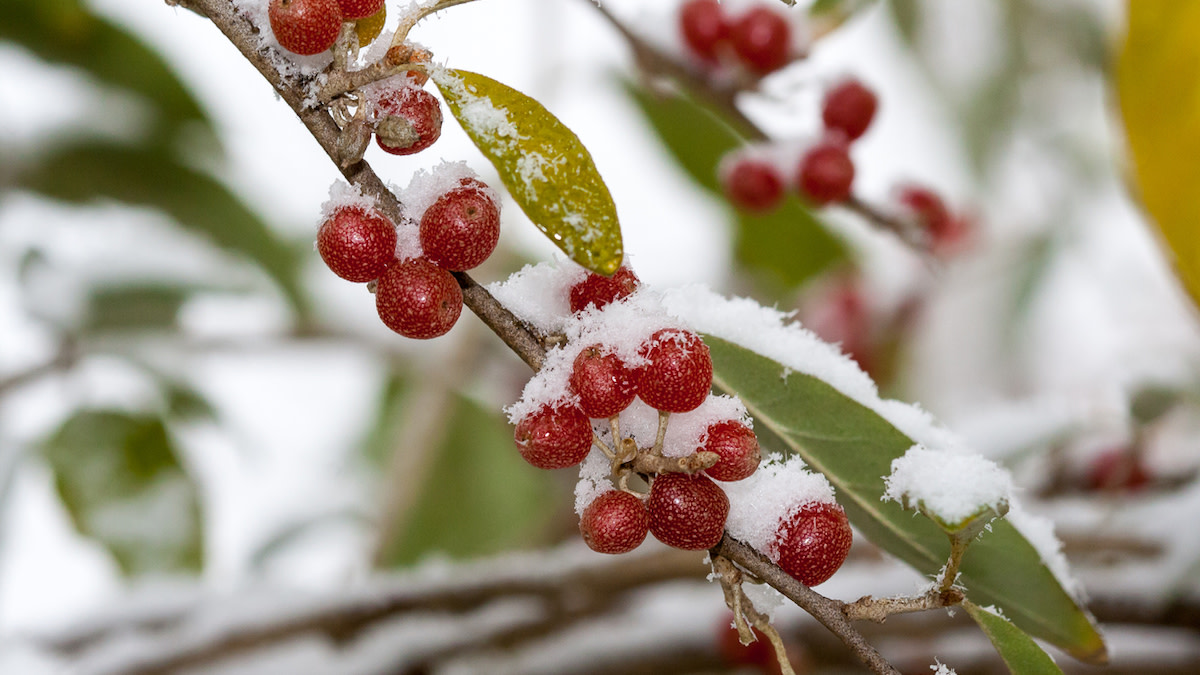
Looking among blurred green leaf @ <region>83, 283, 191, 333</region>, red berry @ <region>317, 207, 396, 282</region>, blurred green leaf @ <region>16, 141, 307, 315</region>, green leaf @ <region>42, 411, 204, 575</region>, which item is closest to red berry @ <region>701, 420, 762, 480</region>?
red berry @ <region>317, 207, 396, 282</region>

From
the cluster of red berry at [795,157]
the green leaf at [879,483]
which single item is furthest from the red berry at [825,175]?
the green leaf at [879,483]

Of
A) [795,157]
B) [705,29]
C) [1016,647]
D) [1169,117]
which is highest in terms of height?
[705,29]

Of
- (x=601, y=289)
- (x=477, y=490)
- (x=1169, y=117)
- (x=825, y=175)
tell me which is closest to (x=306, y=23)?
(x=601, y=289)

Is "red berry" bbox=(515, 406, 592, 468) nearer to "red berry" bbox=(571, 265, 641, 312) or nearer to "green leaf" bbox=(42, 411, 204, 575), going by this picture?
"red berry" bbox=(571, 265, 641, 312)

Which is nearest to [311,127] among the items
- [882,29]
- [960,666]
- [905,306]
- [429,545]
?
[960,666]

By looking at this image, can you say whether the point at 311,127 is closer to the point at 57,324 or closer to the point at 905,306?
the point at 57,324

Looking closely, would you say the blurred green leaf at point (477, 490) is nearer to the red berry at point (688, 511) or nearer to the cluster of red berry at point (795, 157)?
the cluster of red berry at point (795, 157)

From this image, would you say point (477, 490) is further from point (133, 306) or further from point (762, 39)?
point (762, 39)
